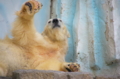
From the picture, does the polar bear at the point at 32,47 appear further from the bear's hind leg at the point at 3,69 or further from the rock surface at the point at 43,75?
the rock surface at the point at 43,75

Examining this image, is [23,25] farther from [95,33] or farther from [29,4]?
[95,33]

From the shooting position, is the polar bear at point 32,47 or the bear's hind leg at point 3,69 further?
the polar bear at point 32,47

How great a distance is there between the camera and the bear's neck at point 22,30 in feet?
10.1

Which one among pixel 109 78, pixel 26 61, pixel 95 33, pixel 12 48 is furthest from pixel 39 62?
pixel 95 33

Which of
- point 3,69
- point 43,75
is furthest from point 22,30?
point 43,75

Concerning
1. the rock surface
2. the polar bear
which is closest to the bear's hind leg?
the polar bear

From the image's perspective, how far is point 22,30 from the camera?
10.1ft

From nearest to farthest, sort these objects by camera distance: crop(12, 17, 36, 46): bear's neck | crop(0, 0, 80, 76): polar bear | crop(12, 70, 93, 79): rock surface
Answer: crop(12, 70, 93, 79): rock surface → crop(0, 0, 80, 76): polar bear → crop(12, 17, 36, 46): bear's neck

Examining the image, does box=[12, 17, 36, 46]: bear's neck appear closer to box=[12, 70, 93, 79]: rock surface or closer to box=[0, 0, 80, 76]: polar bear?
box=[0, 0, 80, 76]: polar bear

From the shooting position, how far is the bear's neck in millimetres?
3072

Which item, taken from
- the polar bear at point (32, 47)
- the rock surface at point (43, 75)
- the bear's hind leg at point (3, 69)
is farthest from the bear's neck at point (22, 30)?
the rock surface at point (43, 75)

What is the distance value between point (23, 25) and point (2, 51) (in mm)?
462

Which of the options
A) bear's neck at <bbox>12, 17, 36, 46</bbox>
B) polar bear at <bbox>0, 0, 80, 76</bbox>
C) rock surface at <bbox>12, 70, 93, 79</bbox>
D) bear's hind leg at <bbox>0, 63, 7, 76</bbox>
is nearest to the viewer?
rock surface at <bbox>12, 70, 93, 79</bbox>

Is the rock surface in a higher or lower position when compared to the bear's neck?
lower
